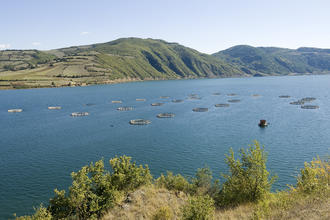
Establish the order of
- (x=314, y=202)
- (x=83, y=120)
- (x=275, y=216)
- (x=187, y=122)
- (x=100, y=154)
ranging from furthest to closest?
(x=83, y=120) → (x=187, y=122) → (x=100, y=154) → (x=314, y=202) → (x=275, y=216)

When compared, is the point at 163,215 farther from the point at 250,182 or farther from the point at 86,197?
the point at 250,182

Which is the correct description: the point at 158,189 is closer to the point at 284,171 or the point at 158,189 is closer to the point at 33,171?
the point at 284,171

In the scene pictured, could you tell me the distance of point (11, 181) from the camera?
55375 millimetres

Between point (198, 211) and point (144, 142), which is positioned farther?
point (144, 142)

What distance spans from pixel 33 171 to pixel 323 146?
281ft

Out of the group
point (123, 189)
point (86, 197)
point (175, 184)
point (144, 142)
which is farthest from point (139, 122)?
point (86, 197)

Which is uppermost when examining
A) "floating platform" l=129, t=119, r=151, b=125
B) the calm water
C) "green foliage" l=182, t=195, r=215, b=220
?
"green foliage" l=182, t=195, r=215, b=220

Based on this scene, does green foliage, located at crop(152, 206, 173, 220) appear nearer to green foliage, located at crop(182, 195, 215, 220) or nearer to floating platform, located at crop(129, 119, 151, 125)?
green foliage, located at crop(182, 195, 215, 220)

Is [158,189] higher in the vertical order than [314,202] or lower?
lower

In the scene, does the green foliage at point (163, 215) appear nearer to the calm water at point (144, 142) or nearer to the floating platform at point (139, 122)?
the calm water at point (144, 142)

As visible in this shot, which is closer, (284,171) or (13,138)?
(284,171)

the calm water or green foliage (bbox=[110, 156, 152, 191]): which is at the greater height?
green foliage (bbox=[110, 156, 152, 191])

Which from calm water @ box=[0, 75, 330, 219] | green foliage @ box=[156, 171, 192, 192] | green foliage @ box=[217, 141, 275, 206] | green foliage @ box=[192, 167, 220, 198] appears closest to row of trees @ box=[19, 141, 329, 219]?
green foliage @ box=[217, 141, 275, 206]

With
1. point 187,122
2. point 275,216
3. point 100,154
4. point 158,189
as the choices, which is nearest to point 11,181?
point 100,154
